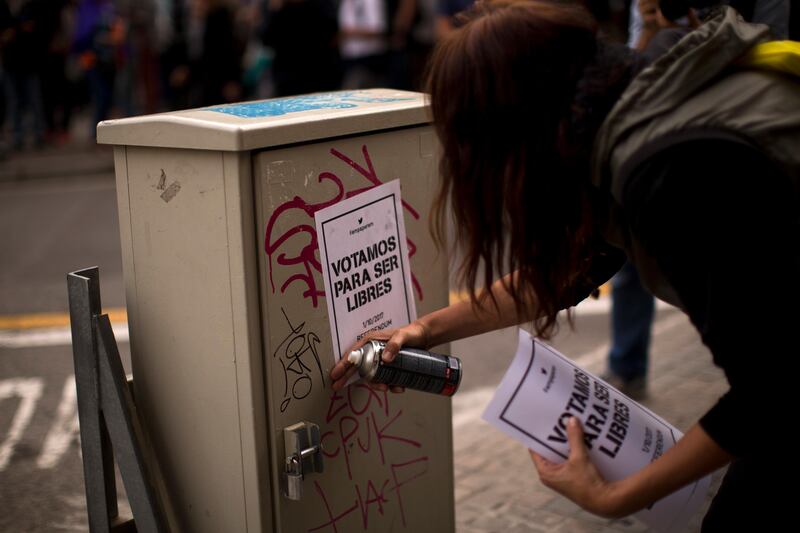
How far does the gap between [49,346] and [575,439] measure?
12.7ft

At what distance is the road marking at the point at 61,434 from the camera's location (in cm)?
371

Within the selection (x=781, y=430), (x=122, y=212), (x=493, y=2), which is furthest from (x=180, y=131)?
(x=781, y=430)

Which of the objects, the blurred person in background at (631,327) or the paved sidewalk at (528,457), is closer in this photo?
the paved sidewalk at (528,457)

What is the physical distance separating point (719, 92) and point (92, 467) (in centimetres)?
147

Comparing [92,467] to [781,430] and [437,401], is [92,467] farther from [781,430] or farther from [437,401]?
[781,430]

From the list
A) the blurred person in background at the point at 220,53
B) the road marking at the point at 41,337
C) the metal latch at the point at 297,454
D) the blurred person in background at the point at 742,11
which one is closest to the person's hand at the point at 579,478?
the metal latch at the point at 297,454

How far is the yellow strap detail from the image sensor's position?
1.48 metres

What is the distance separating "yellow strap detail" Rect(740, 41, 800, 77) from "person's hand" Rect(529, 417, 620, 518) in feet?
2.24

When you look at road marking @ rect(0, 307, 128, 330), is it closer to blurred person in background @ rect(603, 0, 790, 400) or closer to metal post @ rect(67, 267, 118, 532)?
blurred person in background @ rect(603, 0, 790, 400)

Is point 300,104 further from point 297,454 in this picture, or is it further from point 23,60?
point 23,60

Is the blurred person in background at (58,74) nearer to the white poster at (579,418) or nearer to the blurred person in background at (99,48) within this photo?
the blurred person in background at (99,48)

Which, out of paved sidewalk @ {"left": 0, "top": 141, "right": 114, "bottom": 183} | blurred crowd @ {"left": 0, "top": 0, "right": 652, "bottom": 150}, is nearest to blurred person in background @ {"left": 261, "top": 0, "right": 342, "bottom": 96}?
blurred crowd @ {"left": 0, "top": 0, "right": 652, "bottom": 150}

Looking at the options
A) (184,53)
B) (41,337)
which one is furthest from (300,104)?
(184,53)

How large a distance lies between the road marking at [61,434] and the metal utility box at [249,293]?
1600mm
